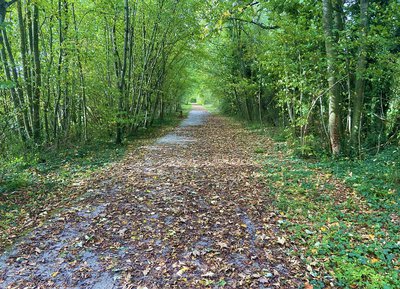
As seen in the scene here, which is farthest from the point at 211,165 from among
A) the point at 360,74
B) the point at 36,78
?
the point at 36,78

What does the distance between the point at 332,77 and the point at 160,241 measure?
6.43 m

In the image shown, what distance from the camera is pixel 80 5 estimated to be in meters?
11.0

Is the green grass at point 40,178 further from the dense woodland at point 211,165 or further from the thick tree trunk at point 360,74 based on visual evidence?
the thick tree trunk at point 360,74

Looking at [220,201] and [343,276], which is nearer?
[343,276]

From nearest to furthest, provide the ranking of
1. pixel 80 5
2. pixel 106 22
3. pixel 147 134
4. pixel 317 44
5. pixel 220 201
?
pixel 220 201
pixel 317 44
pixel 80 5
pixel 106 22
pixel 147 134

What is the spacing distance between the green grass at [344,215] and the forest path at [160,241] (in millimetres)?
348

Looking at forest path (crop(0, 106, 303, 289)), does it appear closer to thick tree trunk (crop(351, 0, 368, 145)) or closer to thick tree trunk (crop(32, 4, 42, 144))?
thick tree trunk (crop(351, 0, 368, 145))

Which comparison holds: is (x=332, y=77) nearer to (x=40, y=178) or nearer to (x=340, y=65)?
(x=340, y=65)

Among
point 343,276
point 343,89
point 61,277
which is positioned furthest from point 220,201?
point 343,89

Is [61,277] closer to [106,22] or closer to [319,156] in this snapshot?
[319,156]

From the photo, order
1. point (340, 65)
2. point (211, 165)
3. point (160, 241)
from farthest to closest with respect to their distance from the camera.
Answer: point (211, 165), point (340, 65), point (160, 241)

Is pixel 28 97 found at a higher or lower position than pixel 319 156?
higher

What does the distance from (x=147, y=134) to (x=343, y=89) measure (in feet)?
34.2

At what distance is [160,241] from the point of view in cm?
435
